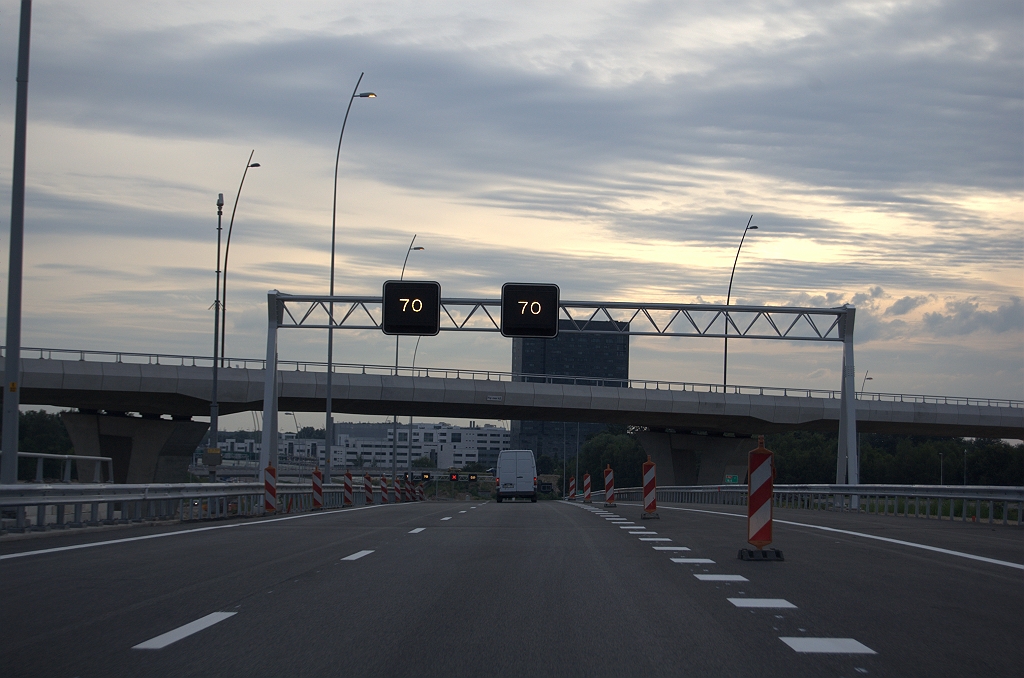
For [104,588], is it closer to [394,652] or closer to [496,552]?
[394,652]

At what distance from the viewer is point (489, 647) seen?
21.5 feet

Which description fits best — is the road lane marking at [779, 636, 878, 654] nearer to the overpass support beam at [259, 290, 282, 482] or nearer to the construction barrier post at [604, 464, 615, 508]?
the construction barrier post at [604, 464, 615, 508]

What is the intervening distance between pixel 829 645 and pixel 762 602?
1.91m

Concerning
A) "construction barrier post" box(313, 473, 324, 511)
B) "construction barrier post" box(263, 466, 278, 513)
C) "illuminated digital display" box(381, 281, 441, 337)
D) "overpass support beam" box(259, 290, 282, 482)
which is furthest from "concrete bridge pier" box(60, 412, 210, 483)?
"construction barrier post" box(263, 466, 278, 513)

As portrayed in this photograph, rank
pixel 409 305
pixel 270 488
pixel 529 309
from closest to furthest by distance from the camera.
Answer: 1. pixel 270 488
2. pixel 529 309
3. pixel 409 305

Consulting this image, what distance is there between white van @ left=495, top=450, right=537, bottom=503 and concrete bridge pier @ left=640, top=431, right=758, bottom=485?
2420cm

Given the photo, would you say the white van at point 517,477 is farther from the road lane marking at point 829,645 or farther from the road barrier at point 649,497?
the road lane marking at point 829,645

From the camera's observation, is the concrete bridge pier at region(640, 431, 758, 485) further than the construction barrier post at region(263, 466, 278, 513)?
Yes

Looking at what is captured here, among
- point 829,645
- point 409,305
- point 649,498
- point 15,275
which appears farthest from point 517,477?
point 829,645

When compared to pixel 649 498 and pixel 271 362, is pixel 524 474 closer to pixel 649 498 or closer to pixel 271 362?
pixel 271 362

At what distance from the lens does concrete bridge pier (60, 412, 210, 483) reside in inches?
2596

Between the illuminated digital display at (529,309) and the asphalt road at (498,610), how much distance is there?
66.8 ft

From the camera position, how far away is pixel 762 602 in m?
8.54

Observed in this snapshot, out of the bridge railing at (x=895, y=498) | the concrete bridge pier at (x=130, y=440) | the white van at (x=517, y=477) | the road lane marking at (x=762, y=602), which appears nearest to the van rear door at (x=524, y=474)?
the white van at (x=517, y=477)
